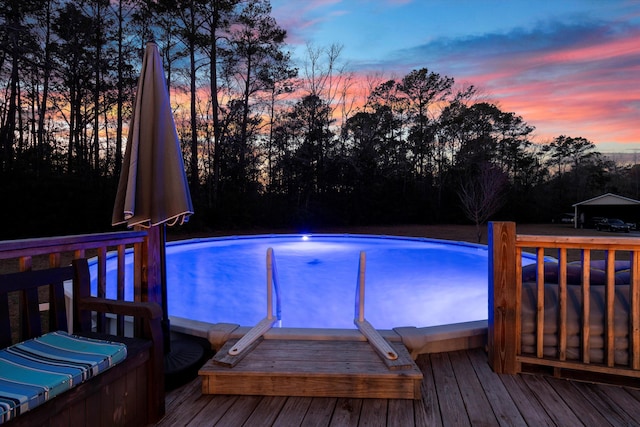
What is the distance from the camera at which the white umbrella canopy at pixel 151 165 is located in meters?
2.01

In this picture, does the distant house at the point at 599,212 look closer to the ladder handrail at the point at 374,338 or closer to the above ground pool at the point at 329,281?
the above ground pool at the point at 329,281

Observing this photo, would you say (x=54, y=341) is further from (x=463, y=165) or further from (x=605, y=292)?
(x=463, y=165)

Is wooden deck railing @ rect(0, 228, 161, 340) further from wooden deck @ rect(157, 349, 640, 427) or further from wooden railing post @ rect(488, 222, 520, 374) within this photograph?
wooden railing post @ rect(488, 222, 520, 374)

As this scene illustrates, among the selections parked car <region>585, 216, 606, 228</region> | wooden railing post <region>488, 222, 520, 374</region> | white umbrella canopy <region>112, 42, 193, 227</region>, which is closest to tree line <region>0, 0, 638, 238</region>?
parked car <region>585, 216, 606, 228</region>

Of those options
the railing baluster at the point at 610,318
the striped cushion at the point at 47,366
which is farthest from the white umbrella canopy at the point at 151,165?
the railing baluster at the point at 610,318

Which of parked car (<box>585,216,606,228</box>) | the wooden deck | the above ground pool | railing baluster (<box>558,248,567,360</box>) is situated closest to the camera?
the wooden deck

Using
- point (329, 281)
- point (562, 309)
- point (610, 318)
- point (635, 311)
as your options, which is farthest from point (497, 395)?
point (329, 281)

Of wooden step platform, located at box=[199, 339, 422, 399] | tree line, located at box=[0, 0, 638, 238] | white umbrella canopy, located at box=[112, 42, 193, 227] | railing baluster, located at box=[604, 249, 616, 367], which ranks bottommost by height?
wooden step platform, located at box=[199, 339, 422, 399]

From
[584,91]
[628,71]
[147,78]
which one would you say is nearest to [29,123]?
[147,78]

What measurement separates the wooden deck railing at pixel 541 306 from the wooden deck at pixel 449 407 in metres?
0.13

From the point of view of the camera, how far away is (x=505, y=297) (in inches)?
86.9

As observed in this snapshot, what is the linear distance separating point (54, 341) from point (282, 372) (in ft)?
3.61

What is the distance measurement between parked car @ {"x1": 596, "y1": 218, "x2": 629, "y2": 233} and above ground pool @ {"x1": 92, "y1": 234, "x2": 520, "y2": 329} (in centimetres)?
1592

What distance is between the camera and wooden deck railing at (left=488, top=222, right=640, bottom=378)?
2098mm
